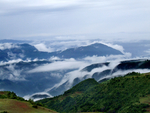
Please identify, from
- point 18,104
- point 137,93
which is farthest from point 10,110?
point 137,93

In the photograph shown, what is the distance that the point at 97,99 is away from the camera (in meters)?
107

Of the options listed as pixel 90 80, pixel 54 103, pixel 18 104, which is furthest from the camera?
pixel 90 80

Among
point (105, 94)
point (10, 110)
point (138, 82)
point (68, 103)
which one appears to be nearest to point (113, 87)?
point (105, 94)

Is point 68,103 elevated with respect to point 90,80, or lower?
lower

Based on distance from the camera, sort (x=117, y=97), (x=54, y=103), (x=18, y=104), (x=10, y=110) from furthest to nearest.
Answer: (x=54, y=103) → (x=117, y=97) → (x=18, y=104) → (x=10, y=110)

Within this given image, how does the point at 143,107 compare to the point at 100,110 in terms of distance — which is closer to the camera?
the point at 143,107

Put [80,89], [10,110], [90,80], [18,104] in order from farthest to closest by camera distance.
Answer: [90,80] → [80,89] → [18,104] → [10,110]

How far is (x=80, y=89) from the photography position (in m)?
157

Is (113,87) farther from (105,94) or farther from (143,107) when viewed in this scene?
(143,107)

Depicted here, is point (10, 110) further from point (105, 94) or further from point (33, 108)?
point (105, 94)

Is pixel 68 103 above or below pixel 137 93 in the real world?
above

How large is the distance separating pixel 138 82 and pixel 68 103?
48830mm

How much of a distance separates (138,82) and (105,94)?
668 inches

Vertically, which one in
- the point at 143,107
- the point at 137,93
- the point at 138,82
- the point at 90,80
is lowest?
the point at 143,107
